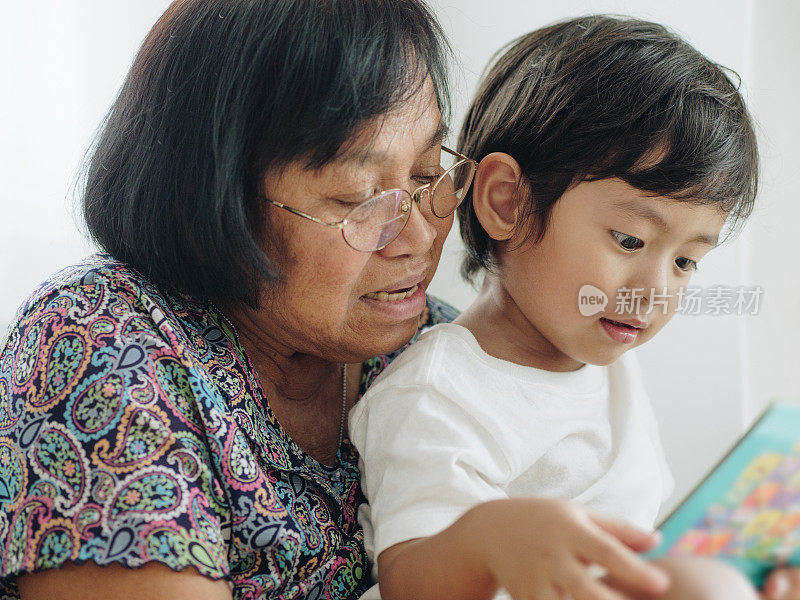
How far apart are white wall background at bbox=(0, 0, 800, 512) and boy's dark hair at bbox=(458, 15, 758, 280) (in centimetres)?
36

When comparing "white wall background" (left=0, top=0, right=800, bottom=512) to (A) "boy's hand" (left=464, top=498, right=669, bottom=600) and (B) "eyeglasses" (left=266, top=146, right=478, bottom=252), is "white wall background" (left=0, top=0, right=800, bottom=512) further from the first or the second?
(A) "boy's hand" (left=464, top=498, right=669, bottom=600)

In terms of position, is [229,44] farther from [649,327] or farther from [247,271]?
[649,327]

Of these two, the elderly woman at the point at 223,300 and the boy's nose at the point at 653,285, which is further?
the boy's nose at the point at 653,285

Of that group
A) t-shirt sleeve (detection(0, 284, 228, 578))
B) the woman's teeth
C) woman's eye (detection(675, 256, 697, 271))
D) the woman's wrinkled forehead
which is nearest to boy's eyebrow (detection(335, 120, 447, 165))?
the woman's wrinkled forehead

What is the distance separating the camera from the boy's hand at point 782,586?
575mm

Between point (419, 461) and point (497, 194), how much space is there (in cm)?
→ 43

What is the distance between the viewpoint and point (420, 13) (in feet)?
3.64

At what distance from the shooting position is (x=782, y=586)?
576 millimetres

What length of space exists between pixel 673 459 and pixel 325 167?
1337 millimetres

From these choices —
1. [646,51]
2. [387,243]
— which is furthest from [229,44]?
[646,51]

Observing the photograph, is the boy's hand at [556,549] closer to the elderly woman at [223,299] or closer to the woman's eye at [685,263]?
the elderly woman at [223,299]

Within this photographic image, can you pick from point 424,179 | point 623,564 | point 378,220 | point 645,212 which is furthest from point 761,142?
point 623,564

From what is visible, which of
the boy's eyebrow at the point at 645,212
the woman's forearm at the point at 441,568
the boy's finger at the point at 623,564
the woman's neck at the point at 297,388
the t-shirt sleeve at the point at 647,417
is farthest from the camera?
the t-shirt sleeve at the point at 647,417

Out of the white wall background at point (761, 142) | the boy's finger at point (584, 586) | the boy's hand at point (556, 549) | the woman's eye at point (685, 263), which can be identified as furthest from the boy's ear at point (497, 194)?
the boy's finger at point (584, 586)
